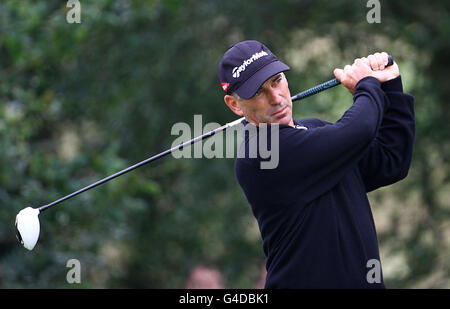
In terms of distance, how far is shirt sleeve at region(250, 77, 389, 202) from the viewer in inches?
91.7

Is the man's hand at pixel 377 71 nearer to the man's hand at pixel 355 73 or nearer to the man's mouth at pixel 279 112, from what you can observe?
the man's hand at pixel 355 73

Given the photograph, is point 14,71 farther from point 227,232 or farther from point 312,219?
point 312,219

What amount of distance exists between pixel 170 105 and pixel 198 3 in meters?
1.12

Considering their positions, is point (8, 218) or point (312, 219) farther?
point (8, 218)

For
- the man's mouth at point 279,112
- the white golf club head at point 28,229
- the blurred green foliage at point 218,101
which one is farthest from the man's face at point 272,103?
the blurred green foliage at point 218,101

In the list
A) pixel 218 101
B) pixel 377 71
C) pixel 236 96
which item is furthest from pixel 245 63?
pixel 218 101

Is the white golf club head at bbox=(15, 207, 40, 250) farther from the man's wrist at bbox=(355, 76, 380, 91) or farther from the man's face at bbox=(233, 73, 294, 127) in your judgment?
the man's wrist at bbox=(355, 76, 380, 91)

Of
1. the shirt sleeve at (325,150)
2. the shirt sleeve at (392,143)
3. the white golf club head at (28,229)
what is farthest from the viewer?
the white golf club head at (28,229)

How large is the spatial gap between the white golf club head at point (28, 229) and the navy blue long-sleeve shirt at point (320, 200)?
3.14 ft

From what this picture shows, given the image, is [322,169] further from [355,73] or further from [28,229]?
[28,229]

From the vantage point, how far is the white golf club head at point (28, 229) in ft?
9.51

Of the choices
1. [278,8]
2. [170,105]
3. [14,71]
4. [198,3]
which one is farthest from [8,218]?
[278,8]

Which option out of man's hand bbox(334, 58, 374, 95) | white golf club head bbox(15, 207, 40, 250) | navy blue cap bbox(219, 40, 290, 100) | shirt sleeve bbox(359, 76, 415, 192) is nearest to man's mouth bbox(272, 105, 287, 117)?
navy blue cap bbox(219, 40, 290, 100)
